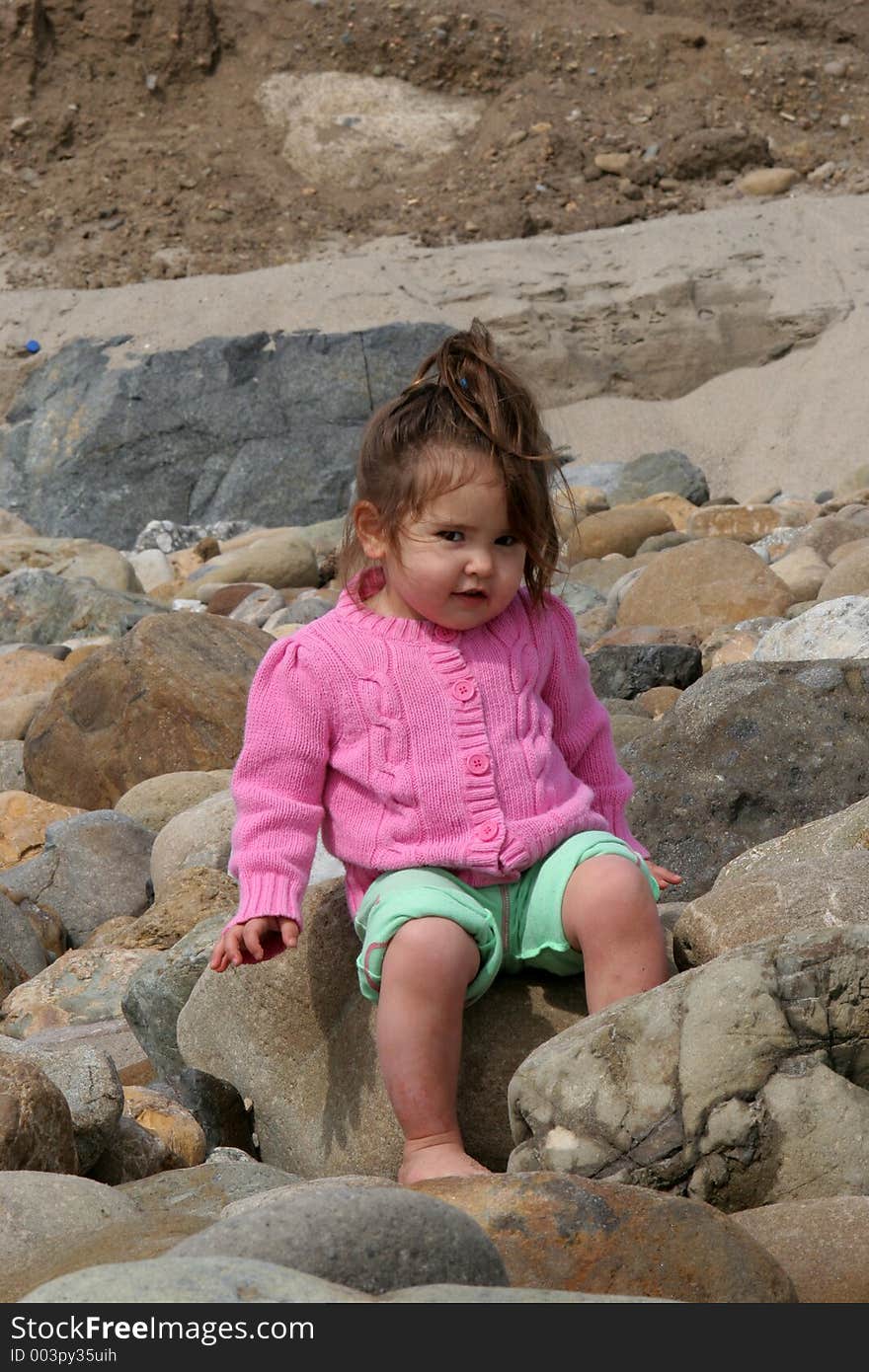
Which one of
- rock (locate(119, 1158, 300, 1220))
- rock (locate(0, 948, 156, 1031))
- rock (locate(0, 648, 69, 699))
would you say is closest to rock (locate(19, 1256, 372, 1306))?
rock (locate(119, 1158, 300, 1220))

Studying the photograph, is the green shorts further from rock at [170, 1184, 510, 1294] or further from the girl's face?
rock at [170, 1184, 510, 1294]

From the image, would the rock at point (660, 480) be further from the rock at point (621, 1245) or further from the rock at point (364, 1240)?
the rock at point (364, 1240)

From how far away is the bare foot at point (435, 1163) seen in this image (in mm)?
2811

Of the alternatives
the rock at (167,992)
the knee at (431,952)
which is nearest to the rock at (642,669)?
the rock at (167,992)

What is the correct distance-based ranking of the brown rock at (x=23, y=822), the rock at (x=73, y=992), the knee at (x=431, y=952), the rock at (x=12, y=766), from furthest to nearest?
the rock at (x=12, y=766) < the brown rock at (x=23, y=822) < the rock at (x=73, y=992) < the knee at (x=431, y=952)

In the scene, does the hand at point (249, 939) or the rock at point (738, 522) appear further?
the rock at point (738, 522)

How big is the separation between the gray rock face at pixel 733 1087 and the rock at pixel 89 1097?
32.8 inches

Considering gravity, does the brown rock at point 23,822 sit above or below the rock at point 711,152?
above

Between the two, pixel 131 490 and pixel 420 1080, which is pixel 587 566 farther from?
pixel 420 1080

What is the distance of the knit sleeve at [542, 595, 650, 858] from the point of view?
11.6ft

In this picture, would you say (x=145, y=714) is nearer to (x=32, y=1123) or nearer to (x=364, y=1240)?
(x=32, y=1123)

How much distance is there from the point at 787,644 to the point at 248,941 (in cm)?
326
